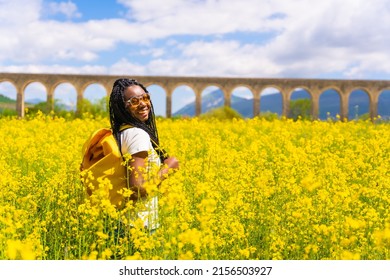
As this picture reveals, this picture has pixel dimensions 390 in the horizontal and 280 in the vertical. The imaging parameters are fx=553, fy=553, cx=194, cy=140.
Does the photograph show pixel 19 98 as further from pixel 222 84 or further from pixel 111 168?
pixel 111 168

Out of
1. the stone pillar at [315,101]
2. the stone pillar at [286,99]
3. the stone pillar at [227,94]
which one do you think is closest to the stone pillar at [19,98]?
the stone pillar at [227,94]

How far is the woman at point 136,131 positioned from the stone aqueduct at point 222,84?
3184 cm

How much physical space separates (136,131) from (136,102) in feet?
0.68

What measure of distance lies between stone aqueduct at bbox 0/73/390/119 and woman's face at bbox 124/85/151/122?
105 ft

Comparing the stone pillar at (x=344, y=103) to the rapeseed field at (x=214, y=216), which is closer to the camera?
the rapeseed field at (x=214, y=216)

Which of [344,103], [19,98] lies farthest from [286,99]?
[19,98]

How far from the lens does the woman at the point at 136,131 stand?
3334mm

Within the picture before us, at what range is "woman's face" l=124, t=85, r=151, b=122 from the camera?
140 inches

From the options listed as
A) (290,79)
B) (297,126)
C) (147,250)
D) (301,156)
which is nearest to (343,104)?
(290,79)

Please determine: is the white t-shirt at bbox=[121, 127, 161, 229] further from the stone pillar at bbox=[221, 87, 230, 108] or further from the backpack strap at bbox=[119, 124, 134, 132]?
the stone pillar at bbox=[221, 87, 230, 108]

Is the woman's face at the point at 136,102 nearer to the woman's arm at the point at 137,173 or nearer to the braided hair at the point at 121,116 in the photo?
the braided hair at the point at 121,116

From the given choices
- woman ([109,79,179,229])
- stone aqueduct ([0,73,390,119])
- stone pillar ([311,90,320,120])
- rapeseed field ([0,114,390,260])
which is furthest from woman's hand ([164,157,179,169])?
stone pillar ([311,90,320,120])

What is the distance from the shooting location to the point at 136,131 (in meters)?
3.47
